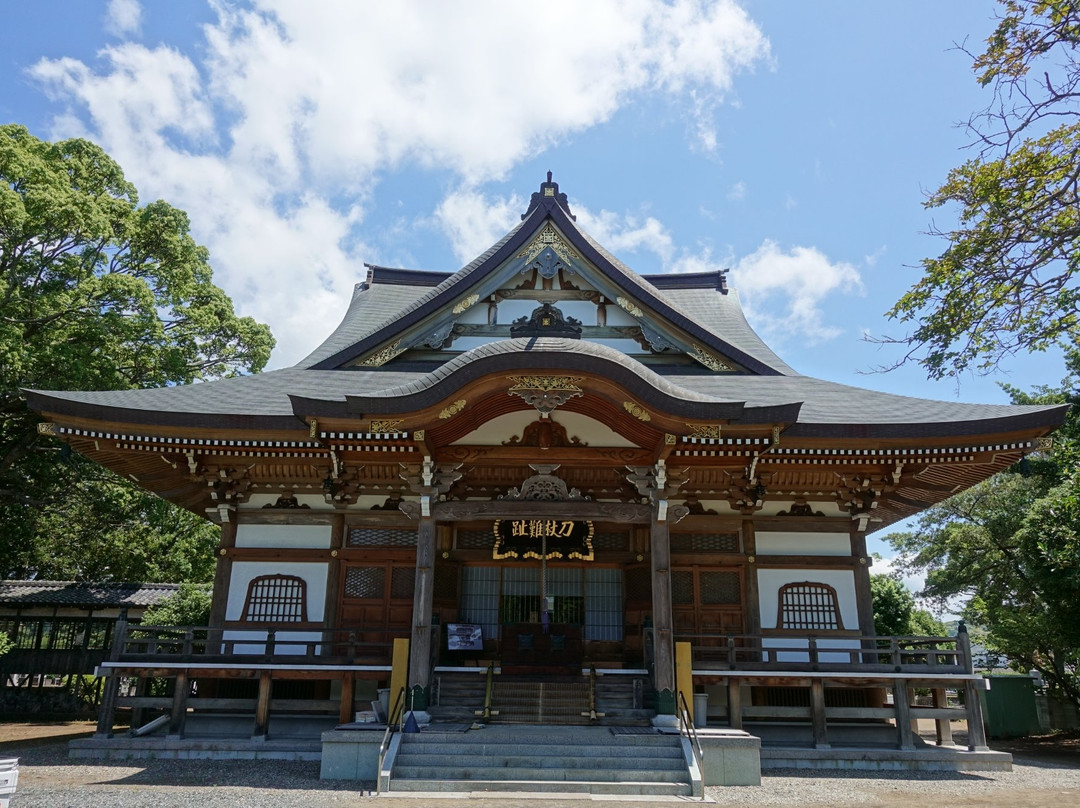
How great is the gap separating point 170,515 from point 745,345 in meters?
15.8

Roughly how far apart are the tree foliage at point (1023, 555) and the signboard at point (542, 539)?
711 cm

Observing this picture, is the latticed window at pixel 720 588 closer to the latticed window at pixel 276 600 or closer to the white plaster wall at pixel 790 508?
the white plaster wall at pixel 790 508

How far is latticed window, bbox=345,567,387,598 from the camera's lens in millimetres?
12930

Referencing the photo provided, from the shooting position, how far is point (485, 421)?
38.0 ft

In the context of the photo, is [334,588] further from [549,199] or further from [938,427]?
[938,427]

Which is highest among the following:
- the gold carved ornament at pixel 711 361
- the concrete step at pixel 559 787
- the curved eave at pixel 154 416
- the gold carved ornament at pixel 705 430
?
the gold carved ornament at pixel 711 361

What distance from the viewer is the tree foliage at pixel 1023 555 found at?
47.7 ft

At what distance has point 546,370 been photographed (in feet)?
34.2

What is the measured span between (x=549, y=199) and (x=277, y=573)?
A: 27.6ft

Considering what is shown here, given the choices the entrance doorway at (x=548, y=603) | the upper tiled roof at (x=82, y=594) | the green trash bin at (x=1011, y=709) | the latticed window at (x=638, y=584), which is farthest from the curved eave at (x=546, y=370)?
the upper tiled roof at (x=82, y=594)

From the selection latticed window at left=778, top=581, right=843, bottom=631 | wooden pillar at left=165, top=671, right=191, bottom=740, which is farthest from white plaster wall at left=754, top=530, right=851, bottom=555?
wooden pillar at left=165, top=671, right=191, bottom=740

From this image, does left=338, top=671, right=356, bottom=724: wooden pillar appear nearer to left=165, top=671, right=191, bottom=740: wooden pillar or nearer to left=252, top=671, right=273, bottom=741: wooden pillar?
left=252, top=671, right=273, bottom=741: wooden pillar

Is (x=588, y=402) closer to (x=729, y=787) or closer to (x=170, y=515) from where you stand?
(x=729, y=787)

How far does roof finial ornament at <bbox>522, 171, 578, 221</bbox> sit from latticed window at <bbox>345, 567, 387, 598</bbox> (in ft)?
23.7
